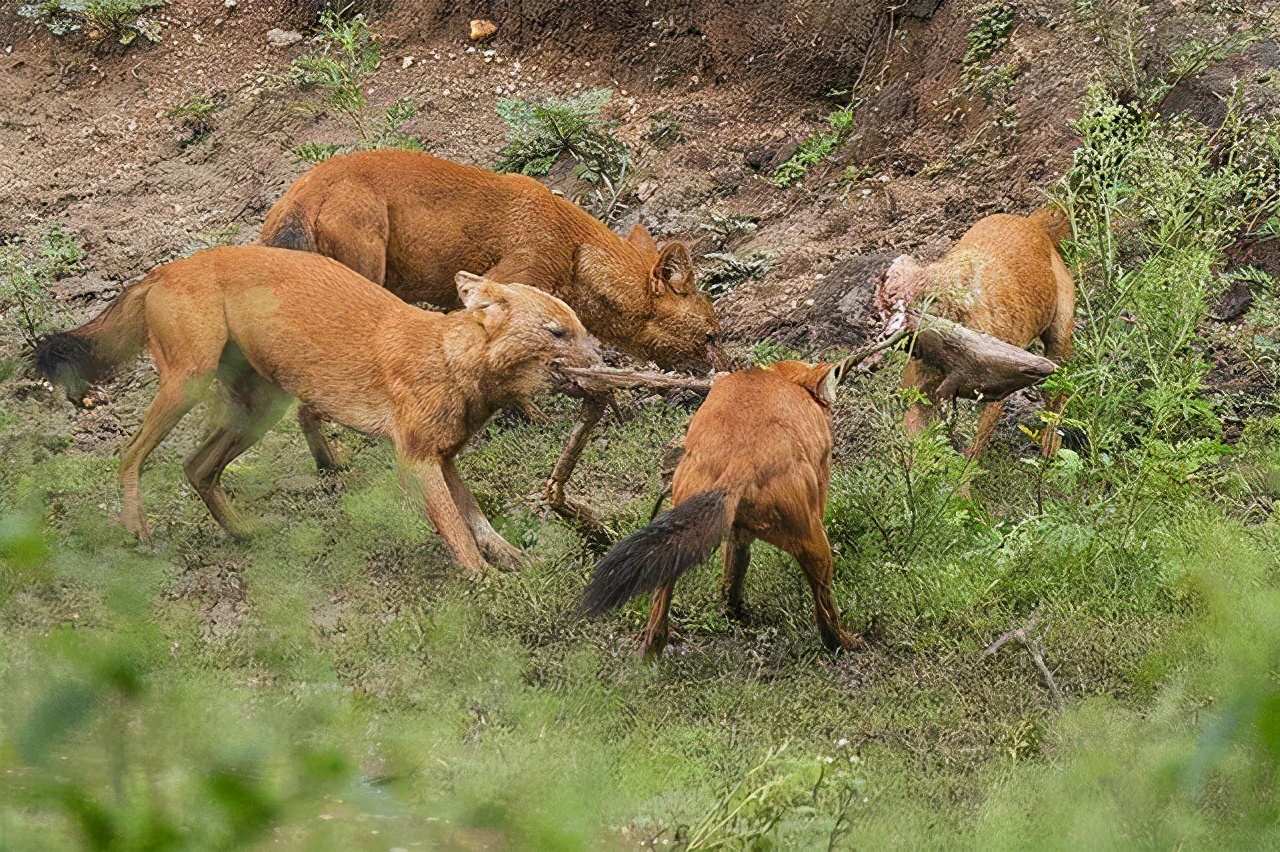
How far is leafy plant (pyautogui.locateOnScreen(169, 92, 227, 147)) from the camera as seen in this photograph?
12.4 m

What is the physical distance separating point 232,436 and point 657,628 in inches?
92.2

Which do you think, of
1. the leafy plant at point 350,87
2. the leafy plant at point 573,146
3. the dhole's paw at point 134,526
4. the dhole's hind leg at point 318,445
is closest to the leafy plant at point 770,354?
the leafy plant at point 573,146

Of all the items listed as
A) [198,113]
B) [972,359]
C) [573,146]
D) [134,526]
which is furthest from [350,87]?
[134,526]

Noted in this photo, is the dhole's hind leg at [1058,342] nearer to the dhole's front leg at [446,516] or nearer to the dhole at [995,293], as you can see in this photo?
the dhole at [995,293]

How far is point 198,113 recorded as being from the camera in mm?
12500

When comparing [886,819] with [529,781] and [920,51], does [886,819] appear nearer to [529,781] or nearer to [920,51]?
[529,781]

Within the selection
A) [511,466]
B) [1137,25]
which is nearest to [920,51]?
[1137,25]

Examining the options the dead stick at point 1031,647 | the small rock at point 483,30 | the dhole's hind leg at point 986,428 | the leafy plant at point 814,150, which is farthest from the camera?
the small rock at point 483,30

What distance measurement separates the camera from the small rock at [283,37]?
43.9 feet

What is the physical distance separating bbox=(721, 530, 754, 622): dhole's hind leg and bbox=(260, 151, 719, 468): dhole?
2.63m

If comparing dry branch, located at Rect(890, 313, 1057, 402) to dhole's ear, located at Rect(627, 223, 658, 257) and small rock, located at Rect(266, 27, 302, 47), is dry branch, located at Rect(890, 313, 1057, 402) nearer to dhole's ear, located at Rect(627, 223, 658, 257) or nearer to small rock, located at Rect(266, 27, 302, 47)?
dhole's ear, located at Rect(627, 223, 658, 257)

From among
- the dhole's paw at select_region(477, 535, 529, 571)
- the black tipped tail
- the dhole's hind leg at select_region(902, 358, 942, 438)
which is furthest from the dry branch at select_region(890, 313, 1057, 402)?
the black tipped tail

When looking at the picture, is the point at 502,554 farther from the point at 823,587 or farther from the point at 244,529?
the point at 823,587

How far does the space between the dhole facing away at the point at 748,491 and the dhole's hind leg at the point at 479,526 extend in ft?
3.47
